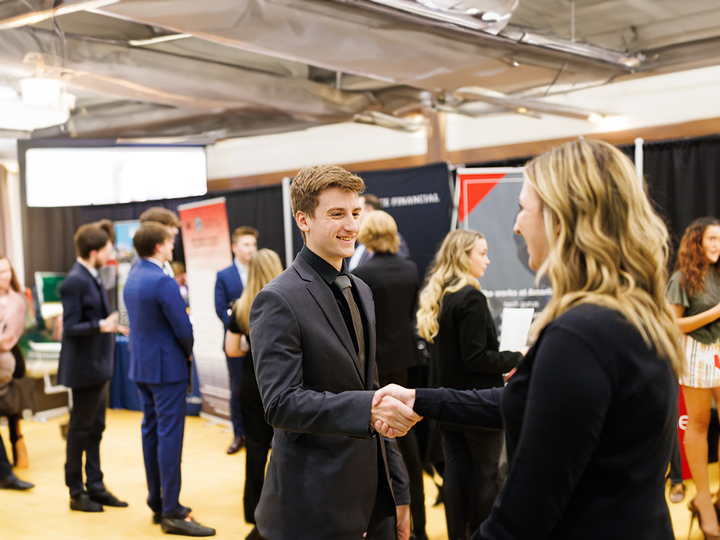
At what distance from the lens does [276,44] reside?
143 inches

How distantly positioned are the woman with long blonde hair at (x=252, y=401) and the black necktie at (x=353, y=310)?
174cm

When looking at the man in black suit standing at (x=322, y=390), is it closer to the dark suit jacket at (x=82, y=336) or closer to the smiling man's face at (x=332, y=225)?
the smiling man's face at (x=332, y=225)

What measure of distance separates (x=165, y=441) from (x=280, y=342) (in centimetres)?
245

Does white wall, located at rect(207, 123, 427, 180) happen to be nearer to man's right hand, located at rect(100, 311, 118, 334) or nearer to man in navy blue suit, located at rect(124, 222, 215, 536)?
man's right hand, located at rect(100, 311, 118, 334)

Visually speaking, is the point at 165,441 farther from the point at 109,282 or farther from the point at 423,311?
the point at 109,282

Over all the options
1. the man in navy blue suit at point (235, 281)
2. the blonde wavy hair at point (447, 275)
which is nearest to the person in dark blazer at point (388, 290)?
the blonde wavy hair at point (447, 275)

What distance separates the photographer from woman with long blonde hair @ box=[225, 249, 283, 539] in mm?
3410

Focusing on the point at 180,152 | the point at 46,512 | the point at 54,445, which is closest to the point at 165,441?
the point at 46,512

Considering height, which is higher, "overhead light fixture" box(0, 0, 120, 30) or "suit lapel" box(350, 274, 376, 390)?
"overhead light fixture" box(0, 0, 120, 30)

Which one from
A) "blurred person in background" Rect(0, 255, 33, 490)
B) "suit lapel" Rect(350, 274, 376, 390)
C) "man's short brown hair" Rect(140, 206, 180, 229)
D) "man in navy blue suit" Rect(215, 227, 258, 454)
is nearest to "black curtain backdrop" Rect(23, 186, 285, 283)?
"man in navy blue suit" Rect(215, 227, 258, 454)

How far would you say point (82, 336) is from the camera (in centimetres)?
418

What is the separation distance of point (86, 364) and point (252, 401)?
4.43 feet

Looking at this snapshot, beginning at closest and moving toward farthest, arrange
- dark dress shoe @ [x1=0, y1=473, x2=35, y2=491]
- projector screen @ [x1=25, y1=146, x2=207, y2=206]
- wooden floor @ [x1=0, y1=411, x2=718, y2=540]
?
wooden floor @ [x1=0, y1=411, x2=718, y2=540] → dark dress shoe @ [x1=0, y1=473, x2=35, y2=491] → projector screen @ [x1=25, y1=146, x2=207, y2=206]

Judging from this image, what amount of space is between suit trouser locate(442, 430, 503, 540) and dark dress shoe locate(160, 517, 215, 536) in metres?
1.44
